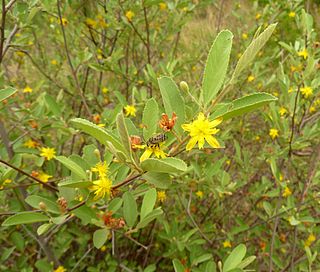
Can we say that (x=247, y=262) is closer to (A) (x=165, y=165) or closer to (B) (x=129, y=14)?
(A) (x=165, y=165)

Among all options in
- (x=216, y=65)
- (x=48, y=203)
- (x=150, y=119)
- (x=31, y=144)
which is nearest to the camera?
(x=216, y=65)

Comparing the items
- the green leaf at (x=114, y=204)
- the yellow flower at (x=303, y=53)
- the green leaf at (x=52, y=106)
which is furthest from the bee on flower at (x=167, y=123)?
the yellow flower at (x=303, y=53)

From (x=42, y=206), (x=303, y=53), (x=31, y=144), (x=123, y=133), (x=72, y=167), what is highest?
(x=123, y=133)

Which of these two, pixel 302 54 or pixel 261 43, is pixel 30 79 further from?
pixel 261 43

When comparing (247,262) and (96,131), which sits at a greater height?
(96,131)

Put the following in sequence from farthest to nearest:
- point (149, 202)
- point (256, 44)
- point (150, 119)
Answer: point (149, 202) < point (150, 119) < point (256, 44)

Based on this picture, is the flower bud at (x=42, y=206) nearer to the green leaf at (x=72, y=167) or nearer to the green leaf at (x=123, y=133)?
the green leaf at (x=72, y=167)

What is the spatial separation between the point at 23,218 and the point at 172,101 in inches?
16.5

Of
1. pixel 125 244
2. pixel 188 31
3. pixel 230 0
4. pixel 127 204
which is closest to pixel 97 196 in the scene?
pixel 127 204

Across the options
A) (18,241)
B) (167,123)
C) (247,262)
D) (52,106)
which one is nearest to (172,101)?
(167,123)

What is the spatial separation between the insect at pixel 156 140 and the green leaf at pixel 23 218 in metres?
0.33

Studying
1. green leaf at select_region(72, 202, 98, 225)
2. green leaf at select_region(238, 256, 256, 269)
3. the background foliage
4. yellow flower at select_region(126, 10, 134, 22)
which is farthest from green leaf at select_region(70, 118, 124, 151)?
yellow flower at select_region(126, 10, 134, 22)

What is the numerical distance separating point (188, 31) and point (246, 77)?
7.98 feet

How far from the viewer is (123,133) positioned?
593mm
